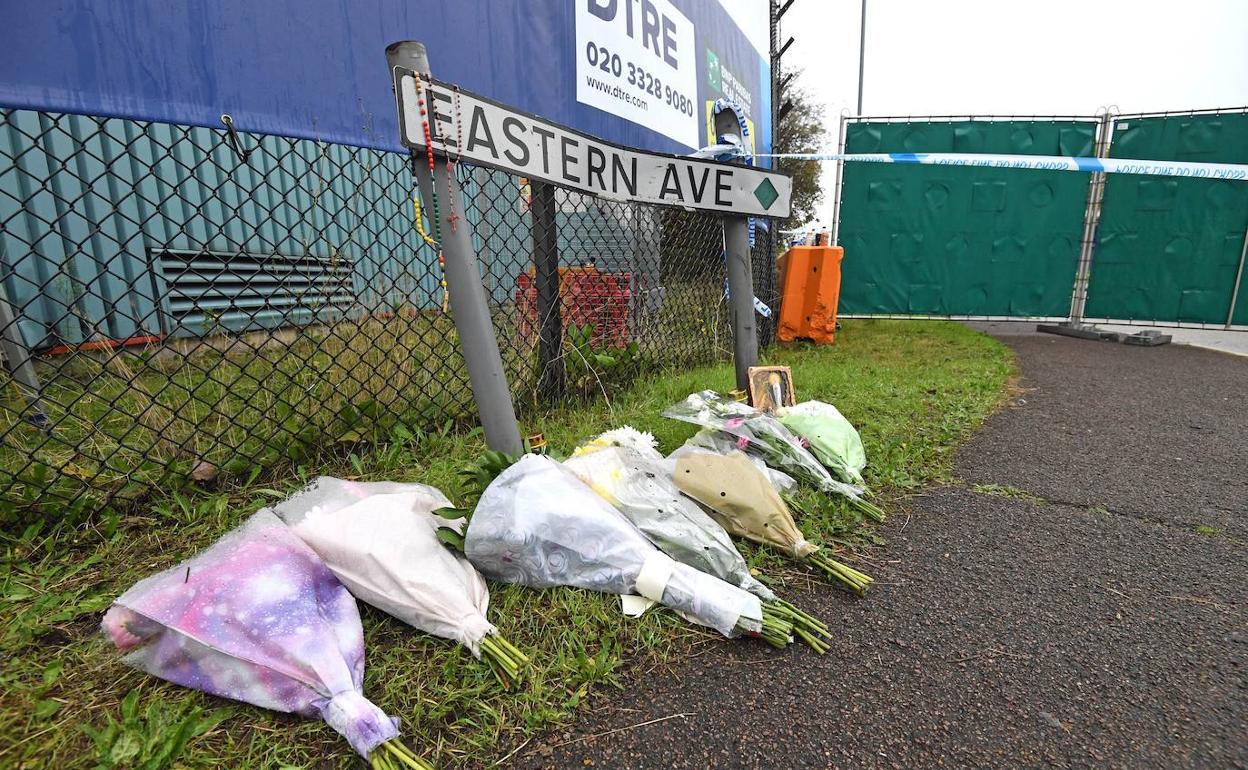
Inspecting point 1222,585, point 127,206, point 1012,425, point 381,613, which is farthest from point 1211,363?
point 127,206

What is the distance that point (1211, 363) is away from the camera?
509cm

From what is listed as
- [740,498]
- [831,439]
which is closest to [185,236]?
[740,498]

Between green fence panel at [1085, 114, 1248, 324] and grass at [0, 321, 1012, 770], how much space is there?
6.76 m

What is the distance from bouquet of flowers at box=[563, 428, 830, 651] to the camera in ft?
5.04

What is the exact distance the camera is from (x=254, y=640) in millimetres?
1176

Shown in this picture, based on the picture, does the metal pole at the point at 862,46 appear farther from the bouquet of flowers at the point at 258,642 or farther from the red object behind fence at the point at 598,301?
the bouquet of flowers at the point at 258,642

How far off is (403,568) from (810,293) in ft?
16.0

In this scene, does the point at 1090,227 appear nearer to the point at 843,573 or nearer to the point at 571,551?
the point at 843,573

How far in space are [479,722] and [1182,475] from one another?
298 centimetres

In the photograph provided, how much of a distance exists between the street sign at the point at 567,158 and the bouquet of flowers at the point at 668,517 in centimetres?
98

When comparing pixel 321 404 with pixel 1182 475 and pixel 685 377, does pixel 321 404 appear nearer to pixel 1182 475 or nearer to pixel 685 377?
pixel 685 377

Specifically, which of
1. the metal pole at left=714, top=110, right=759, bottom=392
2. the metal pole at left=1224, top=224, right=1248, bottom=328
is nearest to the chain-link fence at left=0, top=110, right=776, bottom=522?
the metal pole at left=714, top=110, right=759, bottom=392

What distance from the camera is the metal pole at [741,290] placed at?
2875 millimetres

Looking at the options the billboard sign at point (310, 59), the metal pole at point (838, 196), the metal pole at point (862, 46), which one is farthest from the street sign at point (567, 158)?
the metal pole at point (862, 46)
